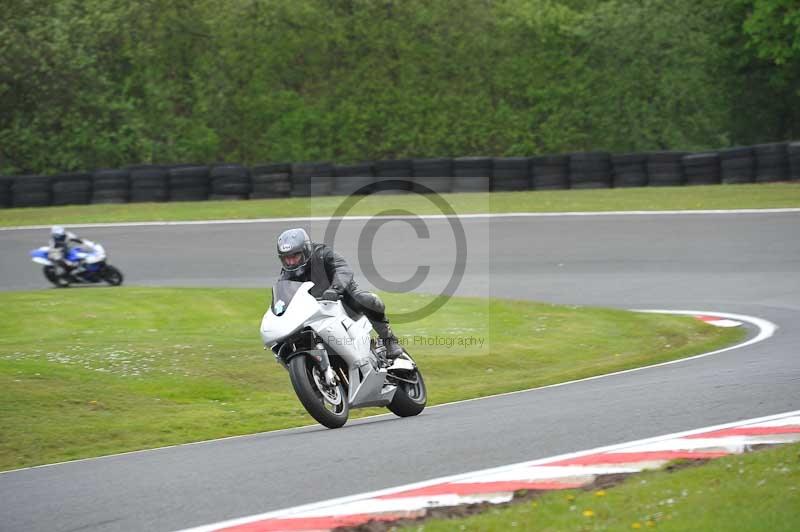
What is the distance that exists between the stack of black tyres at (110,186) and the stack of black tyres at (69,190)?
284 millimetres

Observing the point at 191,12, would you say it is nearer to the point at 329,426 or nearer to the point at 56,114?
the point at 56,114

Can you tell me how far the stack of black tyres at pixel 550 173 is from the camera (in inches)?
1142

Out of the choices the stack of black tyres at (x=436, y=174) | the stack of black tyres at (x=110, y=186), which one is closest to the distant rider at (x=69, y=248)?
the stack of black tyres at (x=110, y=186)

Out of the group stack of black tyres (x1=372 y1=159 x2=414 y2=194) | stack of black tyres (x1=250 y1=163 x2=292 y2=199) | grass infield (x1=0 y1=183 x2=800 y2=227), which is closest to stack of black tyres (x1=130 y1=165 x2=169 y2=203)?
grass infield (x1=0 y1=183 x2=800 y2=227)

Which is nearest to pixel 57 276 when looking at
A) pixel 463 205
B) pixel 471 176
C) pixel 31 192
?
pixel 31 192

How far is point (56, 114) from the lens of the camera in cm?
3634

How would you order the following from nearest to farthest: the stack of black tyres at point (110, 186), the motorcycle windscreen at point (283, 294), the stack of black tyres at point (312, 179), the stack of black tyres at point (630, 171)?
the motorcycle windscreen at point (283, 294) < the stack of black tyres at point (630, 171) < the stack of black tyres at point (312, 179) < the stack of black tyres at point (110, 186)

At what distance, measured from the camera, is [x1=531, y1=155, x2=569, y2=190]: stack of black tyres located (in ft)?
95.2

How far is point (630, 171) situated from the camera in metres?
28.5

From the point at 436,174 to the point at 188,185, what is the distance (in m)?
6.54

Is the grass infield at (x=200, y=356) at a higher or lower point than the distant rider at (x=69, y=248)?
lower

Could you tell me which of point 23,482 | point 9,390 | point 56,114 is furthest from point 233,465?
point 56,114

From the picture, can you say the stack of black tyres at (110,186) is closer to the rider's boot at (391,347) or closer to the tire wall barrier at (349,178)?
the tire wall barrier at (349,178)

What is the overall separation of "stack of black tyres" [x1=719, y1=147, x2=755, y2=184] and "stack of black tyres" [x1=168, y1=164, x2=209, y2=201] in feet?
43.4
